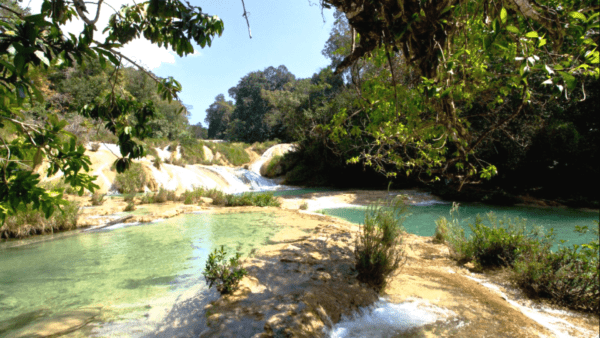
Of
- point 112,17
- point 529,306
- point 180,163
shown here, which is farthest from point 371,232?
point 180,163

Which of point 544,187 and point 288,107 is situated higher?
point 288,107

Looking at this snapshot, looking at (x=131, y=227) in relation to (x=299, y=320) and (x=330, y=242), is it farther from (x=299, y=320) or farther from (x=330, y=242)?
(x=299, y=320)

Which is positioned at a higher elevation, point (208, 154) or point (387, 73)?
point (208, 154)

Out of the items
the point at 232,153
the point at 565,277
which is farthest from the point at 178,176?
the point at 565,277

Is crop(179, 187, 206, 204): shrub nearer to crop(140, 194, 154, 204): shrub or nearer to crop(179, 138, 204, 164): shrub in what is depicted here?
crop(140, 194, 154, 204): shrub

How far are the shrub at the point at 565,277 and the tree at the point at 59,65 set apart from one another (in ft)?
13.5

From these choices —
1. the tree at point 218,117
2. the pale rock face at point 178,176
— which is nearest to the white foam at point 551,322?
the pale rock face at point 178,176

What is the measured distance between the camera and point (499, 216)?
10.5 meters

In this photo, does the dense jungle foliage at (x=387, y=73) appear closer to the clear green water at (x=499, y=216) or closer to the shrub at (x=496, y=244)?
the shrub at (x=496, y=244)

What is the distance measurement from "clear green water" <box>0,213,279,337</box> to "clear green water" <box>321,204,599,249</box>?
15.4 ft

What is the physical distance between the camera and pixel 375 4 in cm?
228

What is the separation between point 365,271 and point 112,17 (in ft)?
11.7

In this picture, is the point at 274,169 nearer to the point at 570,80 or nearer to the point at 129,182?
the point at 129,182

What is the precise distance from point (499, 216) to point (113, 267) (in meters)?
11.9
